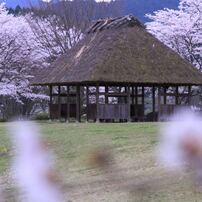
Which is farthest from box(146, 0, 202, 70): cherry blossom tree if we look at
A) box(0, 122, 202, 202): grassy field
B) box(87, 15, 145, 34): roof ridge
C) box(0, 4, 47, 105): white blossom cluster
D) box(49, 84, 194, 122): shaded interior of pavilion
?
box(0, 122, 202, 202): grassy field

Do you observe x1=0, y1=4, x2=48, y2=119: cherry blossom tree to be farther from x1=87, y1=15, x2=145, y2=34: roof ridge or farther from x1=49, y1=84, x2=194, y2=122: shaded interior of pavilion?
x1=87, y1=15, x2=145, y2=34: roof ridge

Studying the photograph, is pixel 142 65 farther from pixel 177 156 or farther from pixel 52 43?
pixel 177 156

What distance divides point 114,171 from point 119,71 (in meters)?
19.3

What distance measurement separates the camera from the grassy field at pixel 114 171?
57.3 inches

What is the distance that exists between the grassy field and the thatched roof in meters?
6.01

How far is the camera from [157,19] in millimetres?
31828

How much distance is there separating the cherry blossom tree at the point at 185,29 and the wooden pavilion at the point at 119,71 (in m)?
5.77

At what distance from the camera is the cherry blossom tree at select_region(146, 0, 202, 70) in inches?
1139

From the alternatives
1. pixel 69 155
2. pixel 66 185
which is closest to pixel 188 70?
pixel 69 155

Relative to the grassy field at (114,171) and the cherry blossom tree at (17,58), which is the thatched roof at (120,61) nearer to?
the cherry blossom tree at (17,58)

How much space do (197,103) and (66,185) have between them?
84.6 feet

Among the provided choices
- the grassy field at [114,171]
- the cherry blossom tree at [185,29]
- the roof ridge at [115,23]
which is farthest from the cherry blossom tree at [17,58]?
the grassy field at [114,171]

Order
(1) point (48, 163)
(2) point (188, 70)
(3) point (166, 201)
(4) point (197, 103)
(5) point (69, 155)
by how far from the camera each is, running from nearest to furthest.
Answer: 1. (1) point (48, 163)
2. (3) point (166, 201)
3. (5) point (69, 155)
4. (2) point (188, 70)
5. (4) point (197, 103)

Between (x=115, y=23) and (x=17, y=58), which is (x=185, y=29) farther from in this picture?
(x=17, y=58)
